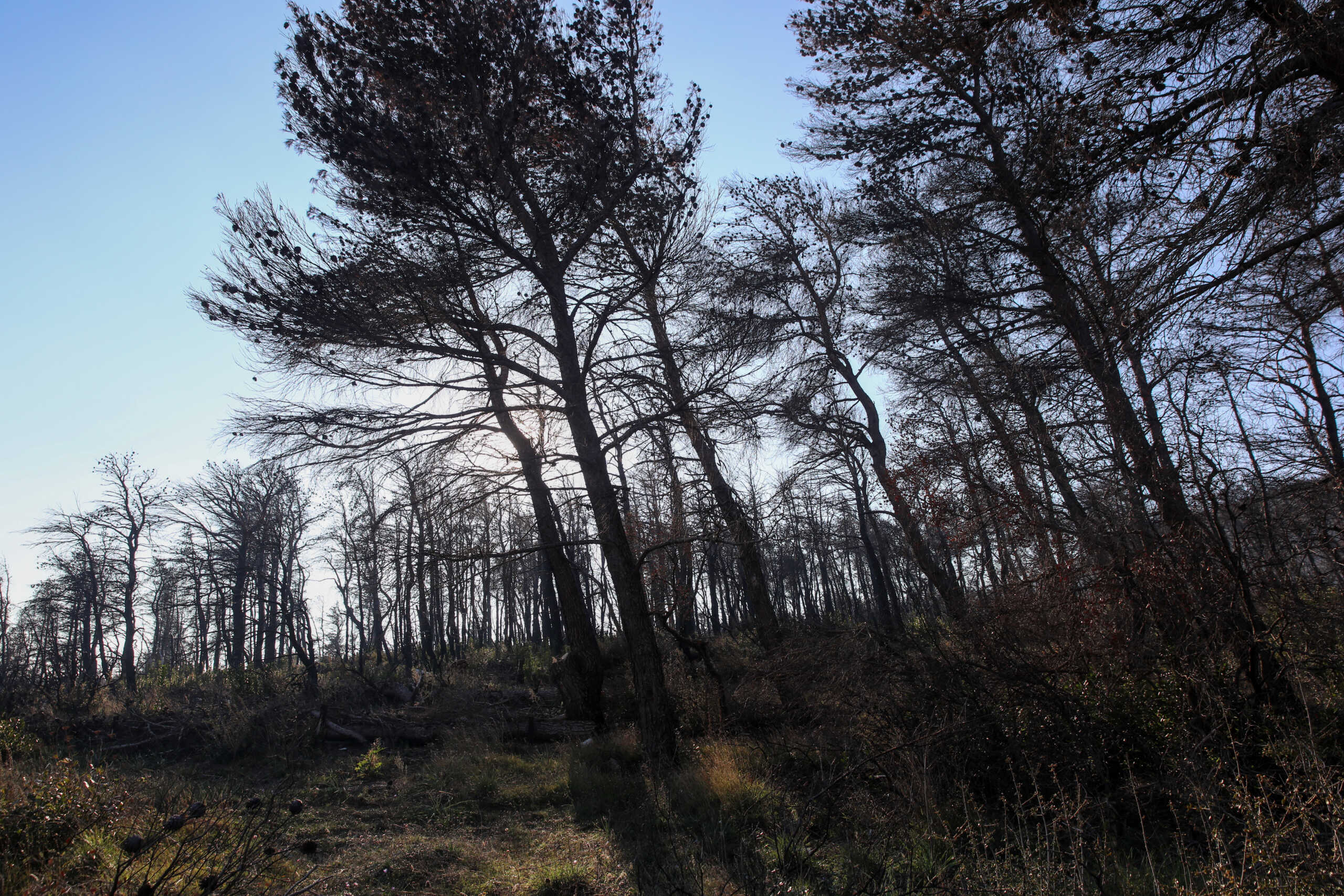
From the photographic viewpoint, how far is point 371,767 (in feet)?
27.6

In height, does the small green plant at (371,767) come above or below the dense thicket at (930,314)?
below

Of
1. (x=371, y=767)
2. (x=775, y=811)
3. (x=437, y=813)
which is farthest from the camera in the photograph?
(x=371, y=767)

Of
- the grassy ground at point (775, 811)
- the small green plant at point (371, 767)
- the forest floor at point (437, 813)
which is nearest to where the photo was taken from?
the grassy ground at point (775, 811)

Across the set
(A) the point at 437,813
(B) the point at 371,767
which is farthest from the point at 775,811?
(B) the point at 371,767

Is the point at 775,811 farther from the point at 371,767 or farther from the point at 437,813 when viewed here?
the point at 371,767

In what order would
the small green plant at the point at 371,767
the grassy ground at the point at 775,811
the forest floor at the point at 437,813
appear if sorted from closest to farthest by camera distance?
the grassy ground at the point at 775,811 < the forest floor at the point at 437,813 < the small green plant at the point at 371,767

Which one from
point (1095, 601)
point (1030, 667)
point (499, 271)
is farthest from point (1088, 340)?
point (499, 271)

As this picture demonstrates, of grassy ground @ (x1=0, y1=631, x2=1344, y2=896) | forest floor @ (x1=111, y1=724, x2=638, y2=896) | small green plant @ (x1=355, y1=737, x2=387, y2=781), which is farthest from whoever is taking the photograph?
small green plant @ (x1=355, y1=737, x2=387, y2=781)

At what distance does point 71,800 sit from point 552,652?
14636mm

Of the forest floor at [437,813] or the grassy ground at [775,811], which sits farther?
the forest floor at [437,813]

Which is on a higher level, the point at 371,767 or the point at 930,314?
the point at 930,314

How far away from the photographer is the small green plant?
8328 millimetres

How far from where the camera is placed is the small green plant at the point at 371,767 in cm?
833

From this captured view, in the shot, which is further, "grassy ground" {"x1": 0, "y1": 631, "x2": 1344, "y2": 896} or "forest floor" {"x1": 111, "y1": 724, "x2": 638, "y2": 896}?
"forest floor" {"x1": 111, "y1": 724, "x2": 638, "y2": 896}
